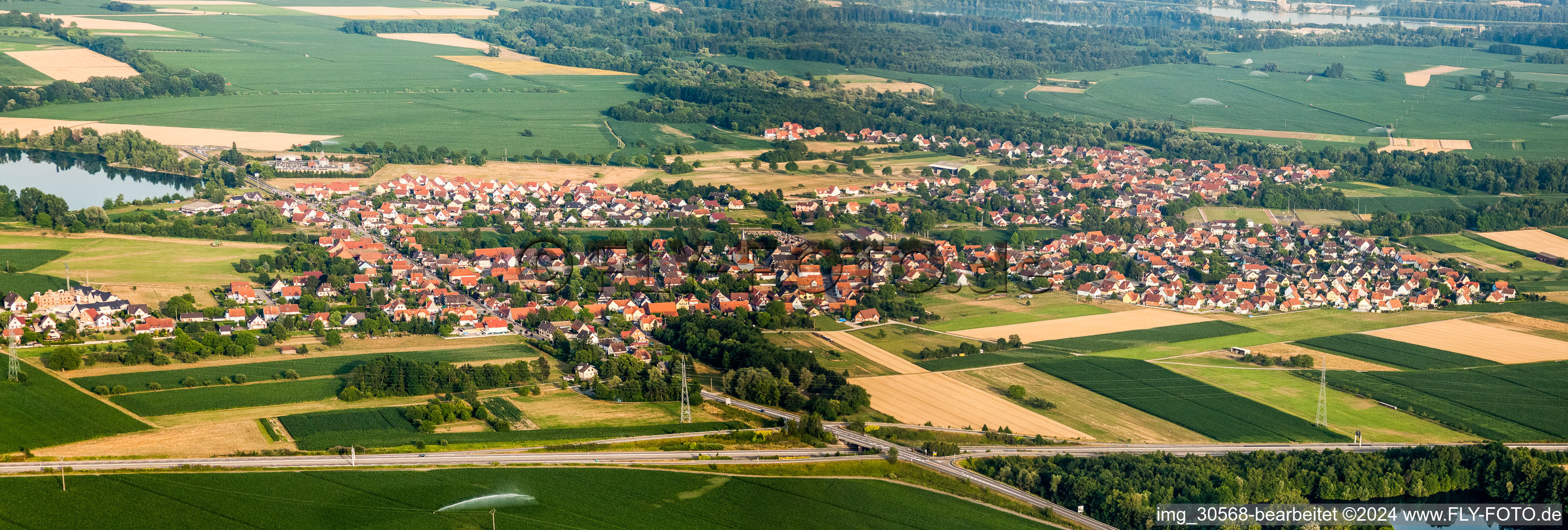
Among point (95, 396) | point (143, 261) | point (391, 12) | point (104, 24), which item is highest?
point (391, 12)

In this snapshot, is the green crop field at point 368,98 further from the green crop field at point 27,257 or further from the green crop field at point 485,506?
the green crop field at point 485,506

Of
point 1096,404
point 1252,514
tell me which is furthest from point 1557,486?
point 1096,404

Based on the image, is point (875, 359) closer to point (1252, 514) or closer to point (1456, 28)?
point (1252, 514)

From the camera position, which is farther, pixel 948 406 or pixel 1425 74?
pixel 1425 74

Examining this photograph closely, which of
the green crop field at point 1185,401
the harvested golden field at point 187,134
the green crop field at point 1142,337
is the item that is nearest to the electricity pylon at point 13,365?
the green crop field at point 1185,401

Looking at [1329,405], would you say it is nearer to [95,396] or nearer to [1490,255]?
[1490,255]

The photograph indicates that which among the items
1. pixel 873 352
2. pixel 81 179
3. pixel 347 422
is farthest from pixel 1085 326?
pixel 81 179
